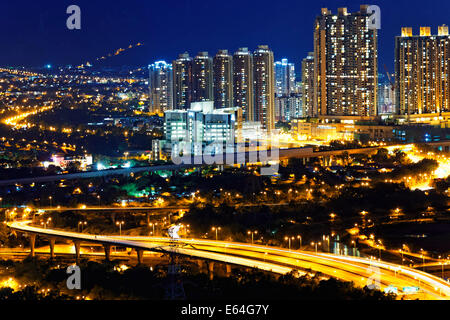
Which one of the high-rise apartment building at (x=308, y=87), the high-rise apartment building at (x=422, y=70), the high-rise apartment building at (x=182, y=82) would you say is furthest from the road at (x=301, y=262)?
the high-rise apartment building at (x=422, y=70)

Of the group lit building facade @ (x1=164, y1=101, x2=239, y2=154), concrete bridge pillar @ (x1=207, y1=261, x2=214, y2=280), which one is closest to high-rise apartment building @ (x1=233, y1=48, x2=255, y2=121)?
lit building facade @ (x1=164, y1=101, x2=239, y2=154)

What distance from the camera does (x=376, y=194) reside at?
1184 cm

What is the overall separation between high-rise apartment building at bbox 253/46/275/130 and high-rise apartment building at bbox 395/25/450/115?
17.4ft

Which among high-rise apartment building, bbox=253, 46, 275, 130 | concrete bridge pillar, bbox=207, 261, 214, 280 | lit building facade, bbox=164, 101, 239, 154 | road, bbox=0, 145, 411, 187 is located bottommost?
concrete bridge pillar, bbox=207, 261, 214, 280

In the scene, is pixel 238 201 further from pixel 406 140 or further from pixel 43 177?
pixel 406 140

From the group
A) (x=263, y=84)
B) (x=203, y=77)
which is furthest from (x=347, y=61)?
(x=203, y=77)

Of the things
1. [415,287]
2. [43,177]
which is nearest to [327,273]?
[415,287]

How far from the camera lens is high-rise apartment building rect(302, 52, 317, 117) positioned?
26375mm

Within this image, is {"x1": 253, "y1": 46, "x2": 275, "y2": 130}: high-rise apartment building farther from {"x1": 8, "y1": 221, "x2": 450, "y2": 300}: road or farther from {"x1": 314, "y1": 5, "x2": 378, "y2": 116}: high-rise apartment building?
{"x1": 8, "y1": 221, "x2": 450, "y2": 300}: road

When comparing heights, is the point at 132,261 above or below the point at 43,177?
below

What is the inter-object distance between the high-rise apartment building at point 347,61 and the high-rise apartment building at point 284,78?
11.1 metres

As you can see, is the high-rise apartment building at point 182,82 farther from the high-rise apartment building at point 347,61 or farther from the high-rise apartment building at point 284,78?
the high-rise apartment building at point 284,78

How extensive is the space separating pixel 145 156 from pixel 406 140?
9241 mm
